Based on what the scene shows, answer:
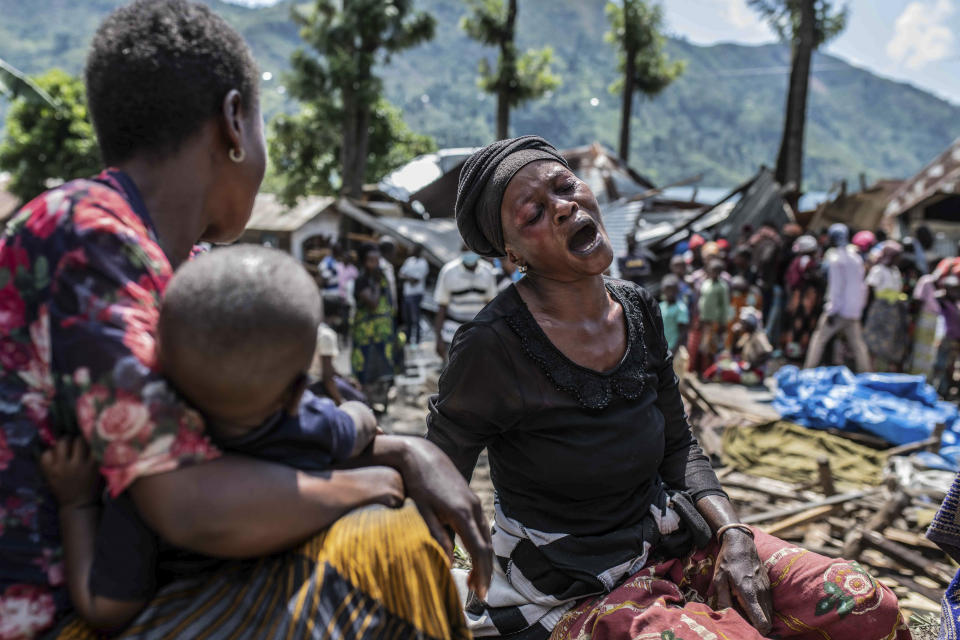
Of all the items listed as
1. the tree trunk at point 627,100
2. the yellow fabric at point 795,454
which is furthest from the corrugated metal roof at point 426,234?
the tree trunk at point 627,100

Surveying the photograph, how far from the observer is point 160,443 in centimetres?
103

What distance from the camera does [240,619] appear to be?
3.70ft

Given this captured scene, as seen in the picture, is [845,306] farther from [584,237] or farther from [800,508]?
[584,237]

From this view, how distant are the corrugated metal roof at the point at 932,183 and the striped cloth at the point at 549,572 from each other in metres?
16.3

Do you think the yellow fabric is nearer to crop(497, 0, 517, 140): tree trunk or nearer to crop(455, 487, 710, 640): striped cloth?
crop(455, 487, 710, 640): striped cloth

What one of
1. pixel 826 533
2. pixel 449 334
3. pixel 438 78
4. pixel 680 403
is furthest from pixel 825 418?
pixel 438 78

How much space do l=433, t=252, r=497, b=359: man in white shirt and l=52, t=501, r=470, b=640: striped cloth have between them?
229 inches

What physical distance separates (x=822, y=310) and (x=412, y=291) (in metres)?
5.92

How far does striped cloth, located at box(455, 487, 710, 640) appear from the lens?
1716 mm

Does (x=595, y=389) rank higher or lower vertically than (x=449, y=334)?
higher

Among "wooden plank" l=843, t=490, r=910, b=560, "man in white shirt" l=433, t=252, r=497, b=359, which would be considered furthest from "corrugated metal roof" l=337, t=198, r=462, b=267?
"wooden plank" l=843, t=490, r=910, b=560

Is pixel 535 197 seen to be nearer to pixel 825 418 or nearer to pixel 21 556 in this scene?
pixel 21 556

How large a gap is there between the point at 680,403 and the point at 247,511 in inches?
52.4

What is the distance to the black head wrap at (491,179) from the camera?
75.7 inches
